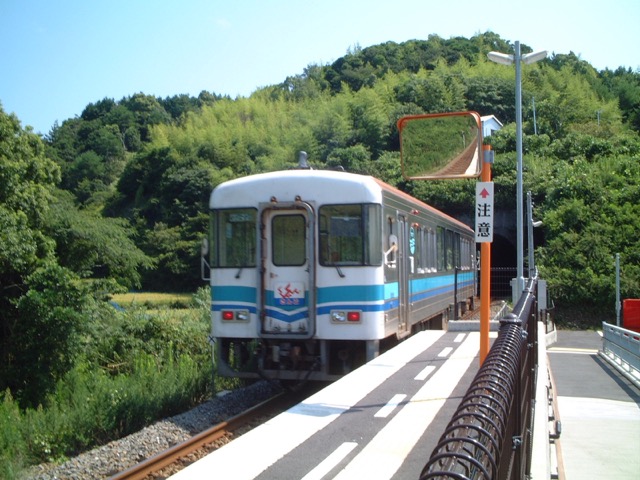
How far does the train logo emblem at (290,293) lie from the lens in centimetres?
986

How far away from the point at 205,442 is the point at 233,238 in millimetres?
3096

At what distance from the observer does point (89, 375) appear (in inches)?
642

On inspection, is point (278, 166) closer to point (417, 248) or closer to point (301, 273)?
point (417, 248)

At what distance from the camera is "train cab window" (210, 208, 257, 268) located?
10.2 metres

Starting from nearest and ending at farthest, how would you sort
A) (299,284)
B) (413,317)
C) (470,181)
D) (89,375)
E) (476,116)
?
(476,116) → (299,284) → (413,317) → (89,375) → (470,181)

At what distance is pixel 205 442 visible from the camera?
27.1 ft

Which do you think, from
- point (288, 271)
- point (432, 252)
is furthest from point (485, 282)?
point (432, 252)

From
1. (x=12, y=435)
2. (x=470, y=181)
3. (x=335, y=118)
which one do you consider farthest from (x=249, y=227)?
(x=335, y=118)

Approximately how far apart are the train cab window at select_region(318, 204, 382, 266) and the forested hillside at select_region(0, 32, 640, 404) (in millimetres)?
9637

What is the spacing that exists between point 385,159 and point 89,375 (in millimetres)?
31140

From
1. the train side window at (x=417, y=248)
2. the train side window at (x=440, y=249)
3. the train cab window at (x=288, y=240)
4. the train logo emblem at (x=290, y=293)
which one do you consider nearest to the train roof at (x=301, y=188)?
the train cab window at (x=288, y=240)

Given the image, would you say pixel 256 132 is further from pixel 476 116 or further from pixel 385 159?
pixel 476 116

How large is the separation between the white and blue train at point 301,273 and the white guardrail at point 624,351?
26.7 ft

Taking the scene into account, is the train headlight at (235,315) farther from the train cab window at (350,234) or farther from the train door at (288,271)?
the train cab window at (350,234)
